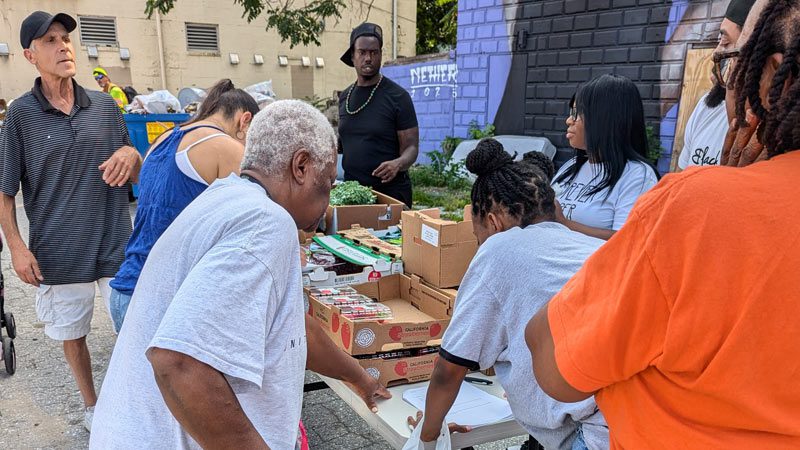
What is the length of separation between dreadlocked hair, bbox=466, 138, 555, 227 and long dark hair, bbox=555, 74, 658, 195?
2.39 feet

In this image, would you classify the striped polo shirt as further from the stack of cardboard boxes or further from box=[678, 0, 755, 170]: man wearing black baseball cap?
box=[678, 0, 755, 170]: man wearing black baseball cap

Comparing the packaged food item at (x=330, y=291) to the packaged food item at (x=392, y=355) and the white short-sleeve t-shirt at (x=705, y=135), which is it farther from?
the white short-sleeve t-shirt at (x=705, y=135)

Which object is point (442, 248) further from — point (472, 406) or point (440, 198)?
point (440, 198)

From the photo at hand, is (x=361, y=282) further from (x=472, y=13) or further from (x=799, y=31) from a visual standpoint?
(x=472, y=13)

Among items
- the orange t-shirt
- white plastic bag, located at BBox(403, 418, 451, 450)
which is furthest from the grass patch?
the orange t-shirt

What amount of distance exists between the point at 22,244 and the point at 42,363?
148 cm

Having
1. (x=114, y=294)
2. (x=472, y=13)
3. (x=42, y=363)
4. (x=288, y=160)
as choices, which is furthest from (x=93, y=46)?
(x=288, y=160)

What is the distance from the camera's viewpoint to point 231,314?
1.04m

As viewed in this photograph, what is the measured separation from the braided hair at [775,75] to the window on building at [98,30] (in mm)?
15288

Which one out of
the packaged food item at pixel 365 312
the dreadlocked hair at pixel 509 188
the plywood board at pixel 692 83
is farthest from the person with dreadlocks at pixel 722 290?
the plywood board at pixel 692 83

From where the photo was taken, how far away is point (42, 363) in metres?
3.81

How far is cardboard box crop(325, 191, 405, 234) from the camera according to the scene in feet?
10.7

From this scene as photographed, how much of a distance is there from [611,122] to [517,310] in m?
1.22

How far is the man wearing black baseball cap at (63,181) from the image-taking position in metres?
2.70
